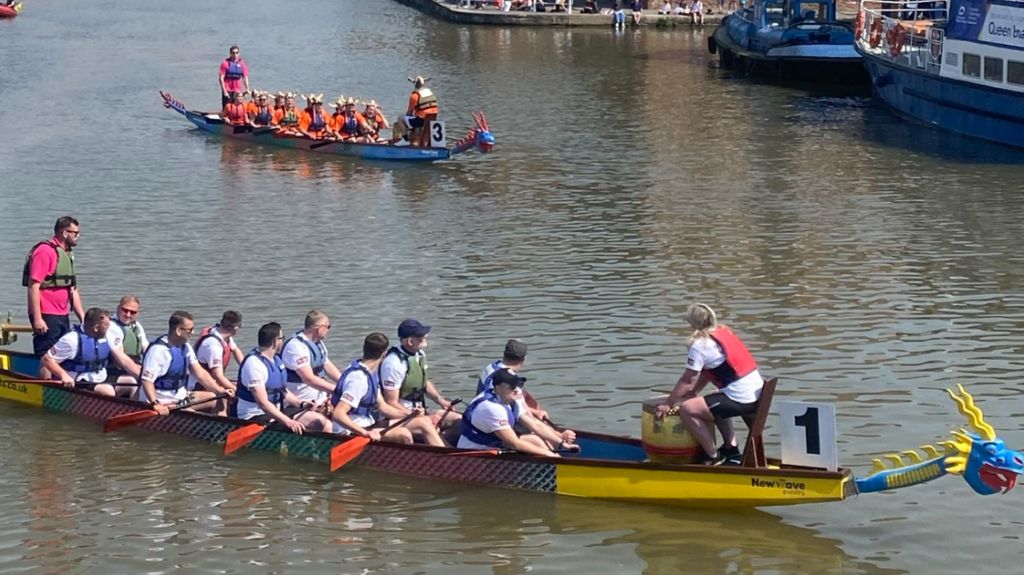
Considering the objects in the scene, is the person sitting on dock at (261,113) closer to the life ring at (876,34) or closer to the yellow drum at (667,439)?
the life ring at (876,34)

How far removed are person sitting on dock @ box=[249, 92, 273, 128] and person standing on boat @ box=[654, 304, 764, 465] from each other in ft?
84.3

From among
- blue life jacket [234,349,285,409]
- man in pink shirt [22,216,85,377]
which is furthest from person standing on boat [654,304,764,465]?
man in pink shirt [22,216,85,377]

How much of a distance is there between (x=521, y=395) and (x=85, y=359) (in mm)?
5858

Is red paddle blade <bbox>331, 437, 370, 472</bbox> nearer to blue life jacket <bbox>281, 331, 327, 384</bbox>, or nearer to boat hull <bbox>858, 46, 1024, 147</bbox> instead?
blue life jacket <bbox>281, 331, 327, 384</bbox>

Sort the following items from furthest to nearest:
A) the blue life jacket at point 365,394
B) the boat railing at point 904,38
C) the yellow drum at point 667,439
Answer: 1. the boat railing at point 904,38
2. the blue life jacket at point 365,394
3. the yellow drum at point 667,439

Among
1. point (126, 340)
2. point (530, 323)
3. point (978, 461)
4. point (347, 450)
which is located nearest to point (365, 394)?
point (347, 450)

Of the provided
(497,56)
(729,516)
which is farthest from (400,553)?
(497,56)

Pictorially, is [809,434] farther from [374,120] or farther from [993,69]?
[374,120]

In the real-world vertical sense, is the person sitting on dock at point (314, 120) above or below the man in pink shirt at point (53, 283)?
above

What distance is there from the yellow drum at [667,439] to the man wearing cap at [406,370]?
2.34 meters

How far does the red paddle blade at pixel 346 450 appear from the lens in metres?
15.6

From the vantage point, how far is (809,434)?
13.8m

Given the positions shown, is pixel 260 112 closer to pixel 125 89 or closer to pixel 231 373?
pixel 125 89

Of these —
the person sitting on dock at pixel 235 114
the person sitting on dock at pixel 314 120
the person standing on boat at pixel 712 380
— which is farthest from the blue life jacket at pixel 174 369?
the person sitting on dock at pixel 235 114
